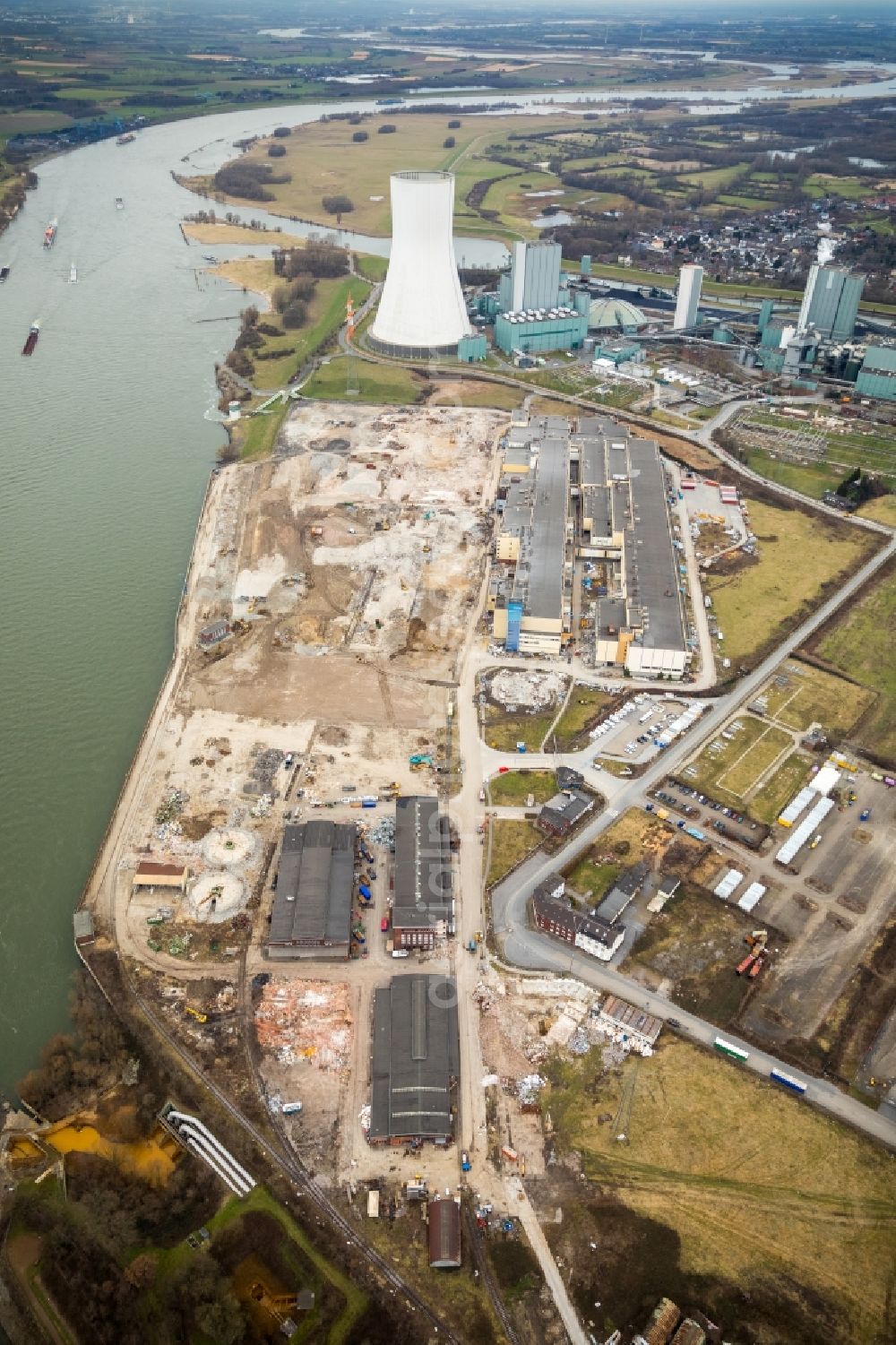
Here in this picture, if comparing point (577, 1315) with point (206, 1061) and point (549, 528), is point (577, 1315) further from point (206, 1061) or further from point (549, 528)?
point (549, 528)

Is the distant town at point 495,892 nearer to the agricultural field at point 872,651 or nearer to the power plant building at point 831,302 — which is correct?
the agricultural field at point 872,651

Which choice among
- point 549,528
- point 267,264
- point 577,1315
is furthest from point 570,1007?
point 267,264

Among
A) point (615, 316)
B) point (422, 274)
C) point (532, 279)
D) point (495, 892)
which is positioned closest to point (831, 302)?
point (615, 316)

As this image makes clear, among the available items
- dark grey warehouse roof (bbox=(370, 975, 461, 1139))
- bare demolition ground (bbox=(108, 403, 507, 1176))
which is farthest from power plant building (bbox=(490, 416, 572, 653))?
dark grey warehouse roof (bbox=(370, 975, 461, 1139))

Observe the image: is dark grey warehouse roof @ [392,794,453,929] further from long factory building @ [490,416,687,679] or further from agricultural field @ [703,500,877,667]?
agricultural field @ [703,500,877,667]

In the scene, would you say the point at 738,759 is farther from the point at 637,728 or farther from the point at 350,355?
the point at 350,355

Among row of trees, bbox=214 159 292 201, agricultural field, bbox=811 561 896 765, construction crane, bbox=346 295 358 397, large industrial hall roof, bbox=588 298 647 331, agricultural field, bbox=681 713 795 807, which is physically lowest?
agricultural field, bbox=811 561 896 765

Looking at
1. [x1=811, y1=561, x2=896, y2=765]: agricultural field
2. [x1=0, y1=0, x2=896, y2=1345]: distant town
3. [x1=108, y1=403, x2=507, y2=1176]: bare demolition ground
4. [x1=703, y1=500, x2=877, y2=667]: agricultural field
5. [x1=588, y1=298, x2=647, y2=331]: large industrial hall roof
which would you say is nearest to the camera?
[x1=0, y1=0, x2=896, y2=1345]: distant town
